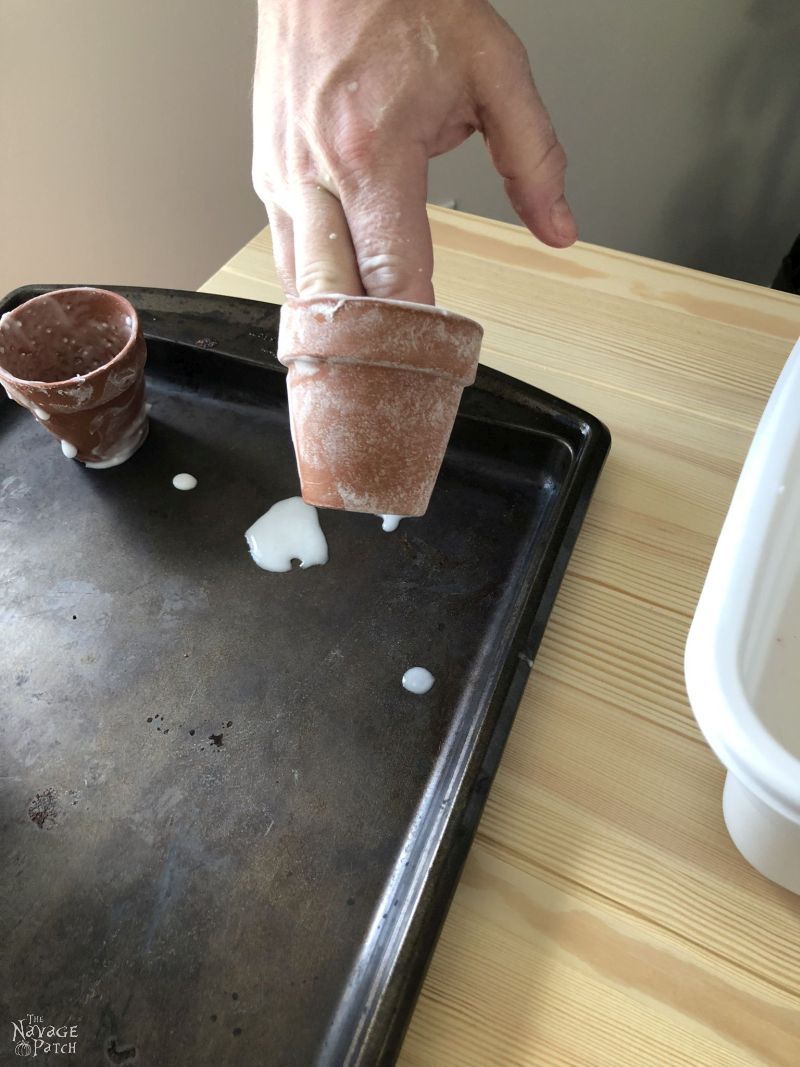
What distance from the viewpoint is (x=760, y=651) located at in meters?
0.44

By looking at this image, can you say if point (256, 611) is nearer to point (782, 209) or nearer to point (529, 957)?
point (529, 957)

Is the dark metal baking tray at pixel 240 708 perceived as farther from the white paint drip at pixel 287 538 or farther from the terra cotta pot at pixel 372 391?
the terra cotta pot at pixel 372 391

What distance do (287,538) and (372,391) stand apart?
0.23 m

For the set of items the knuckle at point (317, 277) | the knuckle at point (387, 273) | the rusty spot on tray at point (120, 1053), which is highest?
the knuckle at point (387, 273)

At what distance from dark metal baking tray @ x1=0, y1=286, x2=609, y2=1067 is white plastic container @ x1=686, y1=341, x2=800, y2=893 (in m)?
0.16

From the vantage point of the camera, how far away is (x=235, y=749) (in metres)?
0.55

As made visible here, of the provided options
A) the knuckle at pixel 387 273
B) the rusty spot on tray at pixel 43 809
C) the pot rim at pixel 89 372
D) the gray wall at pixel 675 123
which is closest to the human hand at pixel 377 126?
the knuckle at pixel 387 273

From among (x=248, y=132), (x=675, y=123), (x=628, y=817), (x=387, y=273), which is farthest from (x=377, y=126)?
(x=248, y=132)

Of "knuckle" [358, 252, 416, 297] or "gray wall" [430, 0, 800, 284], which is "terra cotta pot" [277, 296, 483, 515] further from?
"gray wall" [430, 0, 800, 284]

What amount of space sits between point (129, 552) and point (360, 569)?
20 centimetres

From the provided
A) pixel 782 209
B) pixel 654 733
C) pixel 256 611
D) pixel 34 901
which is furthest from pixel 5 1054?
pixel 782 209

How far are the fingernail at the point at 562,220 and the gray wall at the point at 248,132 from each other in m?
0.71

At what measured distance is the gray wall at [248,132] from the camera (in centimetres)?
111

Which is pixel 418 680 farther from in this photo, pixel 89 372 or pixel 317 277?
pixel 89 372
